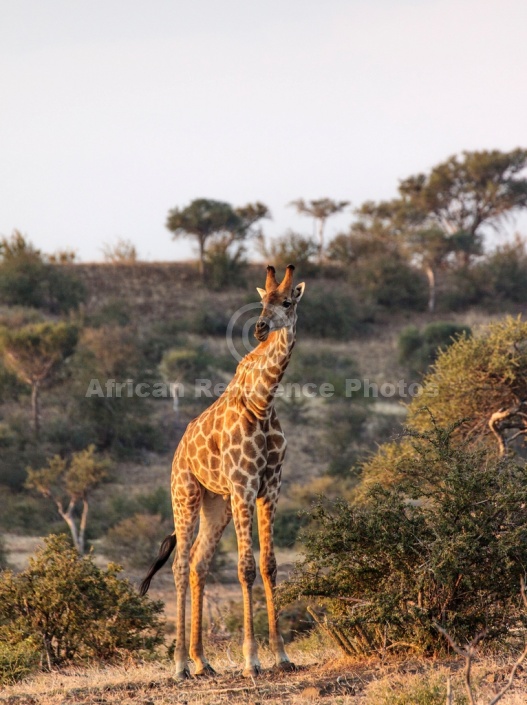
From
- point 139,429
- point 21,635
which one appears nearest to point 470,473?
point 21,635

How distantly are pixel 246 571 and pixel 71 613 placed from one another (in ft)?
10.4

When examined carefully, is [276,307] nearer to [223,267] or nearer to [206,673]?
[206,673]

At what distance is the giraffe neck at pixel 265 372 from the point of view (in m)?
8.18

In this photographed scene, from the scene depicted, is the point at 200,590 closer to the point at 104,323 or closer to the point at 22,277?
the point at 104,323

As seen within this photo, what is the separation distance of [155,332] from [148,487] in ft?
54.2

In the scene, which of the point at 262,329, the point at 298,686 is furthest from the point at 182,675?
the point at 262,329

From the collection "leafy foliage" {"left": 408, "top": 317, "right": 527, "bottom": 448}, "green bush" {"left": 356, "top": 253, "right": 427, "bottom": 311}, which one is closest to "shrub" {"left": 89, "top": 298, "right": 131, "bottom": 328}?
"green bush" {"left": 356, "top": 253, "right": 427, "bottom": 311}

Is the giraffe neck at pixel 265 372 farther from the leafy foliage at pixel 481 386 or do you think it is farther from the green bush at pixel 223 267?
the green bush at pixel 223 267

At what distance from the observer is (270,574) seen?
818 cm

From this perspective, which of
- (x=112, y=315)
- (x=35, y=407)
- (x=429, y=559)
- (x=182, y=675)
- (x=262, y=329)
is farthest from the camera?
(x=112, y=315)

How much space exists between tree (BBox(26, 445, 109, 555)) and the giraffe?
1549 cm

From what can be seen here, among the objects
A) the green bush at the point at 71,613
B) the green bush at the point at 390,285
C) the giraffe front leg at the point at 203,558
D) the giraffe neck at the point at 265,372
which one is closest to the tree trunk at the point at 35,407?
the green bush at the point at 71,613

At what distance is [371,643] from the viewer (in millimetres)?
8156

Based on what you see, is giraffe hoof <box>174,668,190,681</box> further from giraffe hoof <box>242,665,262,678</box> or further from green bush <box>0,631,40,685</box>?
green bush <box>0,631,40,685</box>
